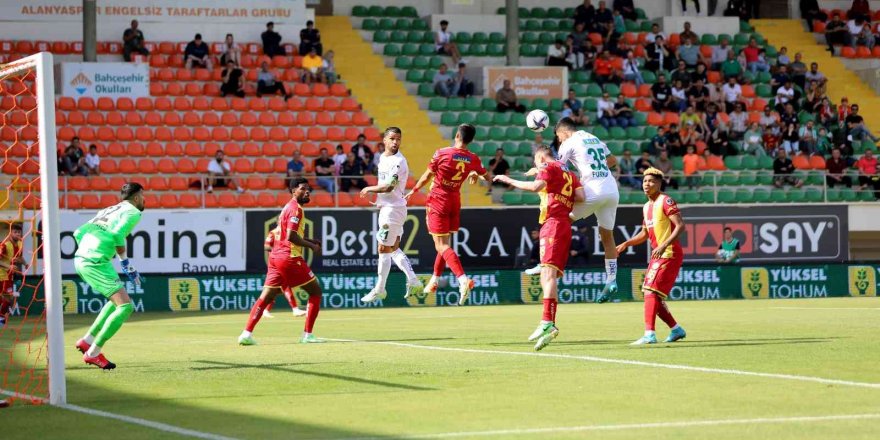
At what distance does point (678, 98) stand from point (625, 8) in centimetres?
518

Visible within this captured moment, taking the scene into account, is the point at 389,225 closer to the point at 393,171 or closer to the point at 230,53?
the point at 393,171

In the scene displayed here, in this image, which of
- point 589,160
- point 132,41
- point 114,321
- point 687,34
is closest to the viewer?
point 114,321

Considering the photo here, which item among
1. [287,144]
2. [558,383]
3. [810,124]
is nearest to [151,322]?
[287,144]

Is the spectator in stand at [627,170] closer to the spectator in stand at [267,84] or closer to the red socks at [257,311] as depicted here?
the spectator in stand at [267,84]

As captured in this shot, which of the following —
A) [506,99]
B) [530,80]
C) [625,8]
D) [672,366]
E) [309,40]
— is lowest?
[672,366]

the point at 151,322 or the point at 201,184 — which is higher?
the point at 201,184

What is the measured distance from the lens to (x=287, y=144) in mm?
34531

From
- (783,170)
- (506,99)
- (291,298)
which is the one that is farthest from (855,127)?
(291,298)

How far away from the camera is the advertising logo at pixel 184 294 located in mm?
28891

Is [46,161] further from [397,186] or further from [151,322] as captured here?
[151,322]

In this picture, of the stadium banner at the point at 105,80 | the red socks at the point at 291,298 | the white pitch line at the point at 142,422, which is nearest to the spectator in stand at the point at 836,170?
the red socks at the point at 291,298

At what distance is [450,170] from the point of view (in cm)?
1703

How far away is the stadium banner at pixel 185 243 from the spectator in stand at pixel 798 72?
18845mm

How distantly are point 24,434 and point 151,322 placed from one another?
49.3ft
